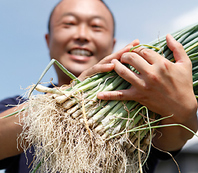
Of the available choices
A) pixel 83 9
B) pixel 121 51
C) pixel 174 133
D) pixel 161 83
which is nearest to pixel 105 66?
pixel 121 51

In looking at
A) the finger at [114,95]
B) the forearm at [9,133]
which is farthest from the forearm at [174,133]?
the forearm at [9,133]

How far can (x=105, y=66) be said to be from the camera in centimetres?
81

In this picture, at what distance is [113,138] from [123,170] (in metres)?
0.13

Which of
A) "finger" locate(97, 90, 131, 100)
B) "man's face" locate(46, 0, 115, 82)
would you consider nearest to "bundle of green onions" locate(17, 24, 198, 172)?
"finger" locate(97, 90, 131, 100)

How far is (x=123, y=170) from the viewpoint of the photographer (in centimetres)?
83

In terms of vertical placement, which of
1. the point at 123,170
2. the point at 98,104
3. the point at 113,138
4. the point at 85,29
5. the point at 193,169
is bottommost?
the point at 193,169

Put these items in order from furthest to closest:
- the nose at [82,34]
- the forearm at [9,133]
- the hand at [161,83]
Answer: the nose at [82,34]
the forearm at [9,133]
the hand at [161,83]

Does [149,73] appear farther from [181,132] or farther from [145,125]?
[181,132]

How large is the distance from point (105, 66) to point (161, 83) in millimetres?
201

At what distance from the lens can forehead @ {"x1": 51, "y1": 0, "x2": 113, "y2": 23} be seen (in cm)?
142

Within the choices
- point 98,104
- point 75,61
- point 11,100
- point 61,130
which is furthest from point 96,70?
point 11,100

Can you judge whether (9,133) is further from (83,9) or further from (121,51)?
(83,9)

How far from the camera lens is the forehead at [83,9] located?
55.7 inches

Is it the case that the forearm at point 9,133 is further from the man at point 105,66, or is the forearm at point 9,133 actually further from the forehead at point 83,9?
the forehead at point 83,9
